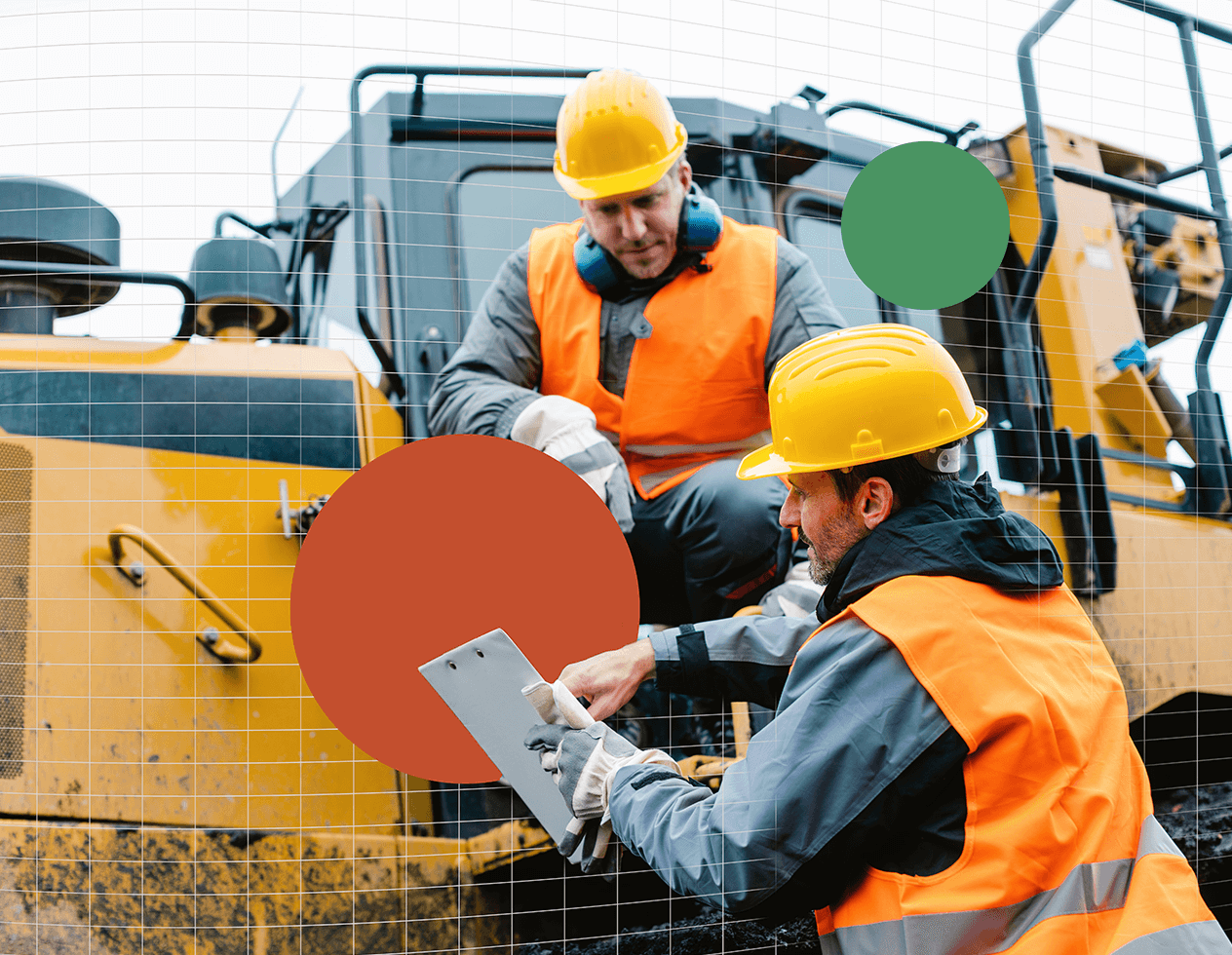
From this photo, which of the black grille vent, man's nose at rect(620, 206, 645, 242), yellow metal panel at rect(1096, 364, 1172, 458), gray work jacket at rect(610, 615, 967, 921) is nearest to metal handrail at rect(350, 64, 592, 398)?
man's nose at rect(620, 206, 645, 242)

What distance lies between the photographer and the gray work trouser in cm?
154

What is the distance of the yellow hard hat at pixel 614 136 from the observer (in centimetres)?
144

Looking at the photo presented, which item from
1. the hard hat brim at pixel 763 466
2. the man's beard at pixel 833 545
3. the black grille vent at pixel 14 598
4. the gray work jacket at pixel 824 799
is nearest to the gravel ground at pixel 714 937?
the gray work jacket at pixel 824 799

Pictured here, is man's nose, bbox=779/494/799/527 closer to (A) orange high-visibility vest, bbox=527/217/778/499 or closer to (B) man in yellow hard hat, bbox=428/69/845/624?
(B) man in yellow hard hat, bbox=428/69/845/624

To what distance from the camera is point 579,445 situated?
4.90 ft

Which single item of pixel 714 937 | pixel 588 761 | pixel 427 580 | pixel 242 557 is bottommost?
pixel 714 937

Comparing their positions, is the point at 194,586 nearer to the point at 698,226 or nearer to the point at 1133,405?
the point at 698,226

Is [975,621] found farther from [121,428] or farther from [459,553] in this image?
[121,428]

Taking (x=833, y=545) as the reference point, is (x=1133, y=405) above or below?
above

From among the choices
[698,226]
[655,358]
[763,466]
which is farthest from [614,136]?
[763,466]

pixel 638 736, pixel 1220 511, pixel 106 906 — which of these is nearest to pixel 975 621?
pixel 638 736

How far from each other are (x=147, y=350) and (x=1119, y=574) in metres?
2.47

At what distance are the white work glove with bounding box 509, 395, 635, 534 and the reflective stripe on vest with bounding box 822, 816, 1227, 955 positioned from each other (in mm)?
744

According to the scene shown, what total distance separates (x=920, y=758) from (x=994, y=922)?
218mm
